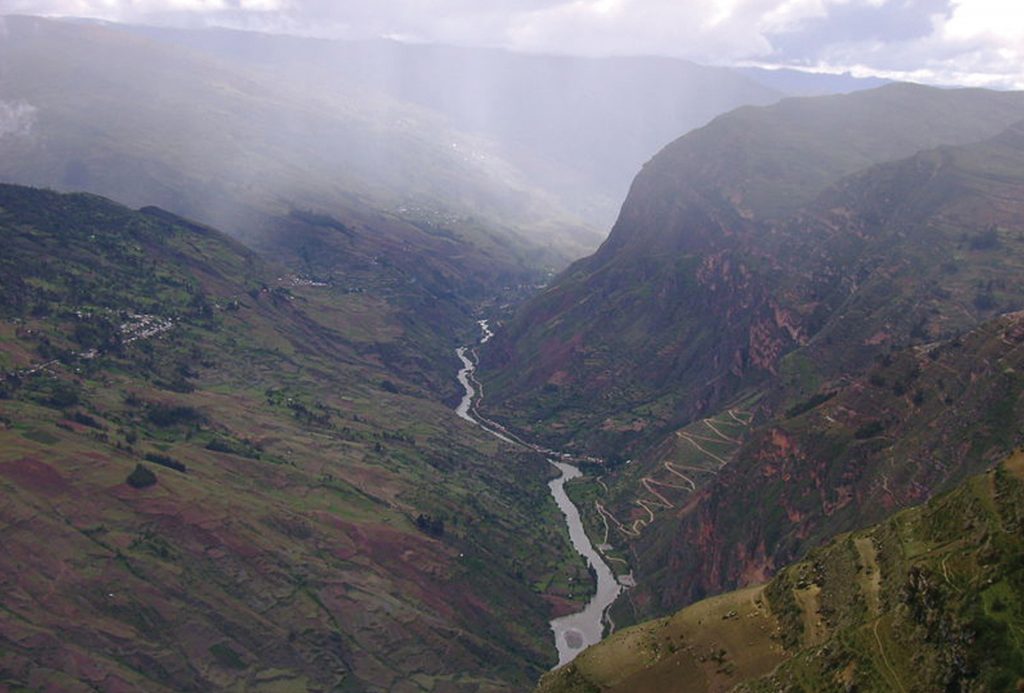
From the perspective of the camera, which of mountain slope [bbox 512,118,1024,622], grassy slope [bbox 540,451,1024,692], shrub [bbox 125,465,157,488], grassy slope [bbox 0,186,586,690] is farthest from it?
shrub [bbox 125,465,157,488]

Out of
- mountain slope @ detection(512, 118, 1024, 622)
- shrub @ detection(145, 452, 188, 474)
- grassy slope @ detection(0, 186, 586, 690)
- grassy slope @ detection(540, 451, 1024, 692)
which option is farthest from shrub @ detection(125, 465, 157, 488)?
grassy slope @ detection(540, 451, 1024, 692)

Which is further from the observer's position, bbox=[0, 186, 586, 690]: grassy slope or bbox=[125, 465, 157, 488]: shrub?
bbox=[125, 465, 157, 488]: shrub

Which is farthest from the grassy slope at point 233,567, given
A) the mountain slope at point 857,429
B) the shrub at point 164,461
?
the mountain slope at point 857,429

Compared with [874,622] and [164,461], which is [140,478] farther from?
[874,622]

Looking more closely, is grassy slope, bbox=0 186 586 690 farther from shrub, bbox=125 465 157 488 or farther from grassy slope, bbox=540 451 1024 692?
grassy slope, bbox=540 451 1024 692

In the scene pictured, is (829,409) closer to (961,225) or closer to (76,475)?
(961,225)

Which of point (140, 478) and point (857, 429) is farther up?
point (857, 429)

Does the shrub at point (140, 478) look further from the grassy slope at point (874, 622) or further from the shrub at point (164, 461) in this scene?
the grassy slope at point (874, 622)

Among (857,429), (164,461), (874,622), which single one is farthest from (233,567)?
(874,622)

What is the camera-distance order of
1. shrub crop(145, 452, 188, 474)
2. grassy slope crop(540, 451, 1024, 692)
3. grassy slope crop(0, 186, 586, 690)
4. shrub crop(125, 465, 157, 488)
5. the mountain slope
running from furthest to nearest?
shrub crop(145, 452, 188, 474) → shrub crop(125, 465, 157, 488) → grassy slope crop(0, 186, 586, 690) → the mountain slope → grassy slope crop(540, 451, 1024, 692)
